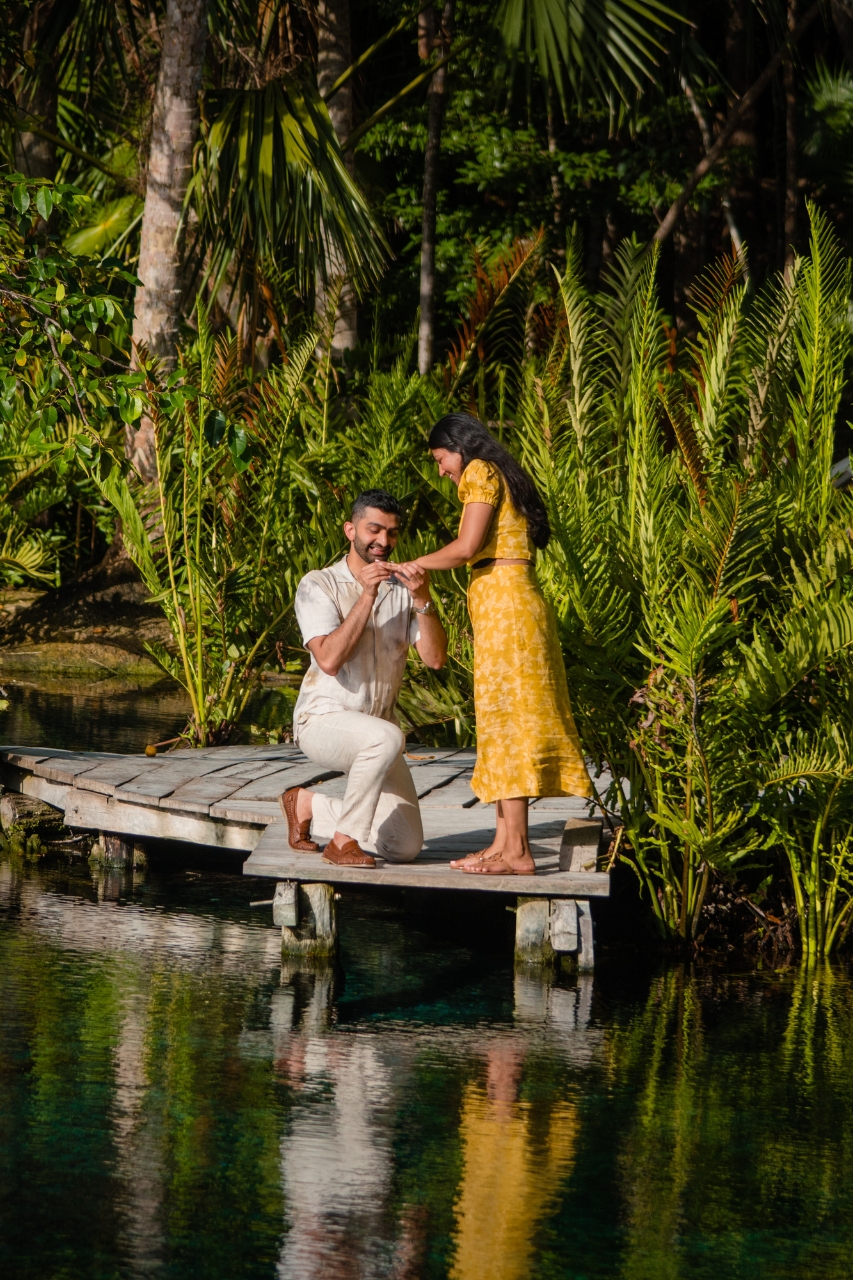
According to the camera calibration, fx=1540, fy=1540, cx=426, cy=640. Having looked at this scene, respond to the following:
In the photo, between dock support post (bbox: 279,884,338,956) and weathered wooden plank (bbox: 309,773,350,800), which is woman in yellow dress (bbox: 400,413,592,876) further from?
weathered wooden plank (bbox: 309,773,350,800)

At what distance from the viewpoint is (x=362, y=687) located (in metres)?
4.92

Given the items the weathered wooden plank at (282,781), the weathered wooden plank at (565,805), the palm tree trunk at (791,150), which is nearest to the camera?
the weathered wooden plank at (282,781)

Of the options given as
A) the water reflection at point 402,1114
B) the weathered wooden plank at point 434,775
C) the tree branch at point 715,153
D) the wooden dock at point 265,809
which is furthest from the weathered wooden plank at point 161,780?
the tree branch at point 715,153

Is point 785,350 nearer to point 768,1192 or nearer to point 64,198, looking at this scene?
point 64,198

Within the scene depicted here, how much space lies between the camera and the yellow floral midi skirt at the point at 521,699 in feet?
15.4

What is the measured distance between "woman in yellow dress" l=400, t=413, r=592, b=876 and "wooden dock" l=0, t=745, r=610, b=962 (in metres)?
0.21

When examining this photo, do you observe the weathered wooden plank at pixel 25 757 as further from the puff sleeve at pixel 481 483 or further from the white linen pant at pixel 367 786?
the puff sleeve at pixel 481 483

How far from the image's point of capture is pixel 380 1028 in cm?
434

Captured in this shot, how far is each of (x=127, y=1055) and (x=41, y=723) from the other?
5.15 metres

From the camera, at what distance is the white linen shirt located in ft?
15.9

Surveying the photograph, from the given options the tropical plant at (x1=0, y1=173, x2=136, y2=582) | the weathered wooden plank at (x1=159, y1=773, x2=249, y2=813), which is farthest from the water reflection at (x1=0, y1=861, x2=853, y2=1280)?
the tropical plant at (x1=0, y1=173, x2=136, y2=582)

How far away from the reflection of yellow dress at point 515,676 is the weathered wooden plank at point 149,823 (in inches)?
54.4

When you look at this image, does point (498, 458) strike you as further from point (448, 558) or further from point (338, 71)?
point (338, 71)

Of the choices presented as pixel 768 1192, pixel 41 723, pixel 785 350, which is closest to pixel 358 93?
pixel 41 723
